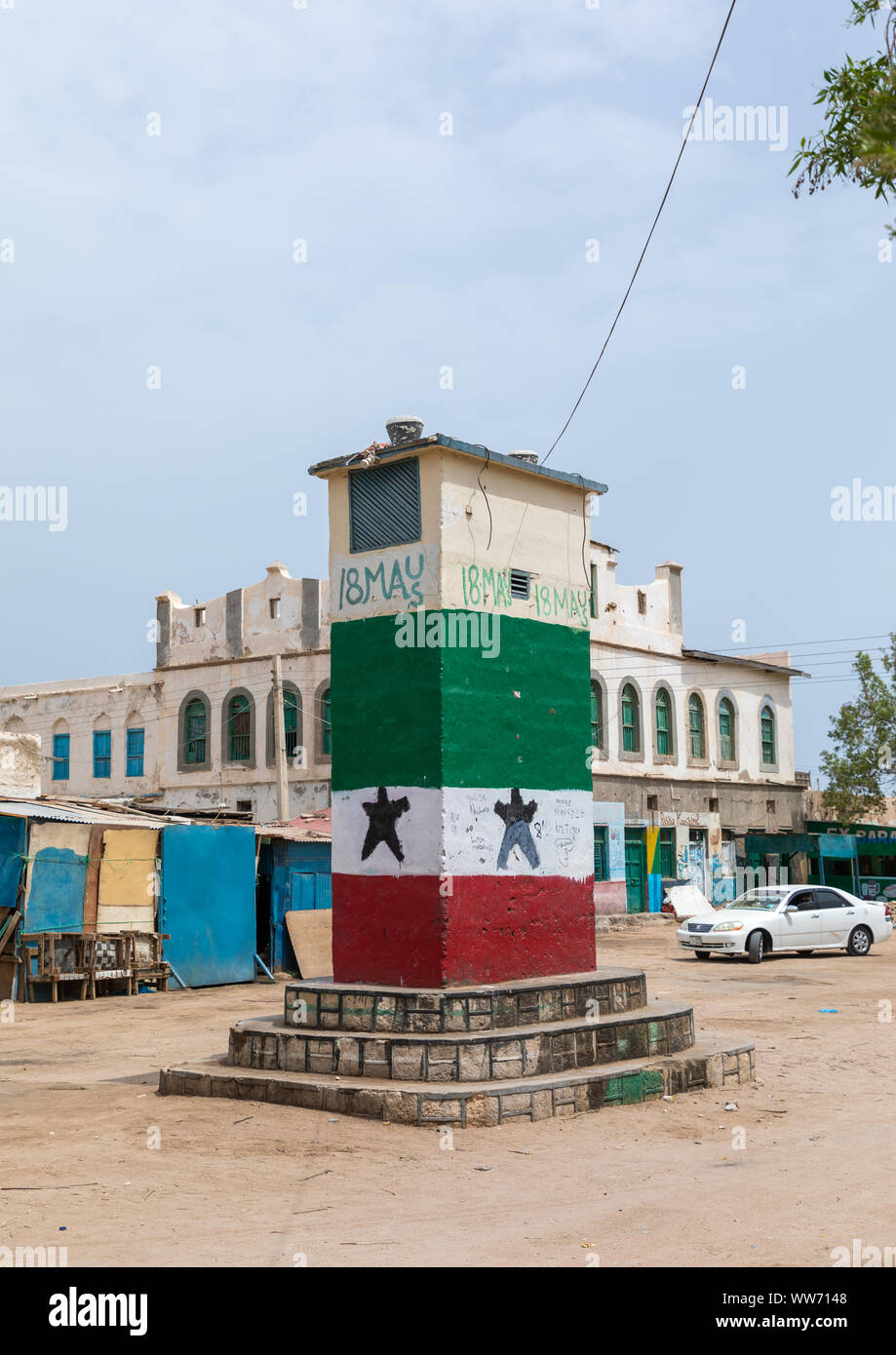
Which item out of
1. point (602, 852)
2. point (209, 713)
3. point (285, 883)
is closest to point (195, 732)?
point (209, 713)

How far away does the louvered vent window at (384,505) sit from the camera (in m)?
10.2

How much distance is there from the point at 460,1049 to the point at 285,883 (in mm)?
14613

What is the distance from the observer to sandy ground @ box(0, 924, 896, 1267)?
595 centimetres

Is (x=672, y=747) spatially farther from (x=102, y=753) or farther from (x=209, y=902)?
(x=209, y=902)

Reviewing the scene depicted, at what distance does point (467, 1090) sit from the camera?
8.63 metres

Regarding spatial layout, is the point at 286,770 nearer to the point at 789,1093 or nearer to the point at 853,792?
the point at 853,792

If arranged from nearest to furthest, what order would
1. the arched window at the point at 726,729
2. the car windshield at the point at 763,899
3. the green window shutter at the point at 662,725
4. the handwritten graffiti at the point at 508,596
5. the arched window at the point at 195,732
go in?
1. the handwritten graffiti at the point at 508,596
2. the car windshield at the point at 763,899
3. the arched window at the point at 195,732
4. the green window shutter at the point at 662,725
5. the arched window at the point at 726,729

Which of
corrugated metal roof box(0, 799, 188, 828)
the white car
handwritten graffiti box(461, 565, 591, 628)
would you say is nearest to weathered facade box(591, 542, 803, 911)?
the white car

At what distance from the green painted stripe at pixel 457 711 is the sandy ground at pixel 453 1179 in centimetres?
266

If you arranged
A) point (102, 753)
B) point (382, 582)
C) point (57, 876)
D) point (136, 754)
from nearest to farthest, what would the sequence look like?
point (382, 582), point (57, 876), point (136, 754), point (102, 753)

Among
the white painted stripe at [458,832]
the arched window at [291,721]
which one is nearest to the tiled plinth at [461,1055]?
the white painted stripe at [458,832]

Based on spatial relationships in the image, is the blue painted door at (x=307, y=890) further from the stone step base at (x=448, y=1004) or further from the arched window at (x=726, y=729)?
the arched window at (x=726, y=729)
